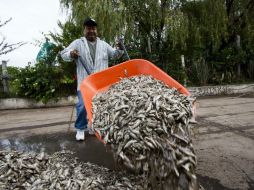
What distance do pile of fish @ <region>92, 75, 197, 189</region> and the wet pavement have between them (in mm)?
731

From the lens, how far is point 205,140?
17.6 feet

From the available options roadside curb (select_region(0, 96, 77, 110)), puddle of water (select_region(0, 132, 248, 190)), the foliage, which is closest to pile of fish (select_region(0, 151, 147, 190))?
puddle of water (select_region(0, 132, 248, 190))

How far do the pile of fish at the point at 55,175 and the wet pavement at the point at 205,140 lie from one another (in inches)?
20.6

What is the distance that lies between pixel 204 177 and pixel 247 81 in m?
9.69

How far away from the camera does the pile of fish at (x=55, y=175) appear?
3398mm

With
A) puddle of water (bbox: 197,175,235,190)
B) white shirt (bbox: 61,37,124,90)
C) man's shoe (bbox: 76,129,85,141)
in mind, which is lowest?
puddle of water (bbox: 197,175,235,190)

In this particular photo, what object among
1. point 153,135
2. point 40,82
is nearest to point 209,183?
point 153,135

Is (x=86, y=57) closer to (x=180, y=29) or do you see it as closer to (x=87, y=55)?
(x=87, y=55)

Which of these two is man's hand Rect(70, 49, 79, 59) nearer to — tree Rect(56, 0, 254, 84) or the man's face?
the man's face

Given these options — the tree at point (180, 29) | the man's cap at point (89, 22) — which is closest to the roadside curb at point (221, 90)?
the tree at point (180, 29)

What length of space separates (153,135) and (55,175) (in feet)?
3.95

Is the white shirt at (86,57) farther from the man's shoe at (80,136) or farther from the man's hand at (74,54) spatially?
the man's shoe at (80,136)

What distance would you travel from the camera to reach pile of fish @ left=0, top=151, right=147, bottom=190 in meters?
3.40

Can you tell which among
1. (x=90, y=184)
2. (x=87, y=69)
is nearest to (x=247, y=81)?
(x=87, y=69)
